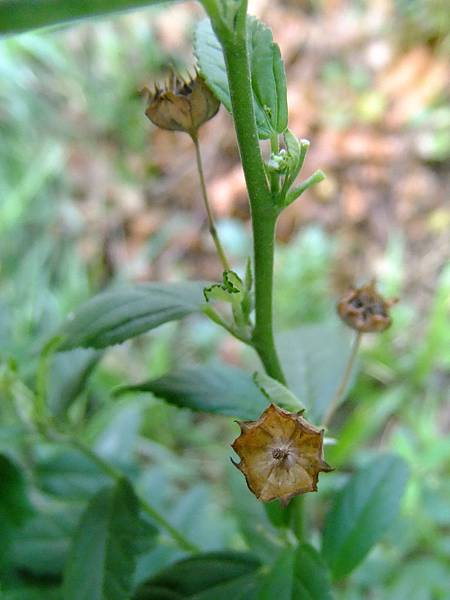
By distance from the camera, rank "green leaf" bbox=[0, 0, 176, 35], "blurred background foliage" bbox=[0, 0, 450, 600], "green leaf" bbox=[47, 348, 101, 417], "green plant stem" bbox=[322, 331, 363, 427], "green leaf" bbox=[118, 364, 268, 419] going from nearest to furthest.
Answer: "green leaf" bbox=[0, 0, 176, 35] < "green leaf" bbox=[118, 364, 268, 419] < "green plant stem" bbox=[322, 331, 363, 427] < "green leaf" bbox=[47, 348, 101, 417] < "blurred background foliage" bbox=[0, 0, 450, 600]

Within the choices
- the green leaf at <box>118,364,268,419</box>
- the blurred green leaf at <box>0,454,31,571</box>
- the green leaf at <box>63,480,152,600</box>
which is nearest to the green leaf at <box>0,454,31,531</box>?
the blurred green leaf at <box>0,454,31,571</box>

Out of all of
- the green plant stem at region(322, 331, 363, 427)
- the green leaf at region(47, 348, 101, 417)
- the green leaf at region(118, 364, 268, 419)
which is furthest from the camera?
the green leaf at region(47, 348, 101, 417)

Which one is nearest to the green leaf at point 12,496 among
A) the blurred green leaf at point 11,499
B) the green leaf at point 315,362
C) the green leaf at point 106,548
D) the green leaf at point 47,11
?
the blurred green leaf at point 11,499

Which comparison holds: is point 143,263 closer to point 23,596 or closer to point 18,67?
point 18,67

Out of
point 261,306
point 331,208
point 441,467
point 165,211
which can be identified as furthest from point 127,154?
point 261,306

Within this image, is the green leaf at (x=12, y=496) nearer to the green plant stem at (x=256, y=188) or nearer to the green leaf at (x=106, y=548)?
the green leaf at (x=106, y=548)

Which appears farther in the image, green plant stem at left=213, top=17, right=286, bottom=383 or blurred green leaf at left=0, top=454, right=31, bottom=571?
blurred green leaf at left=0, top=454, right=31, bottom=571

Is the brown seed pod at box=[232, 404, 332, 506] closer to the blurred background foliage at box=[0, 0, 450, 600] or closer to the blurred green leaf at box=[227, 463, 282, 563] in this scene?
the blurred green leaf at box=[227, 463, 282, 563]

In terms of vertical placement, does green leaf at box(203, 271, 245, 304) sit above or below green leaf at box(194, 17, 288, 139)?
below
